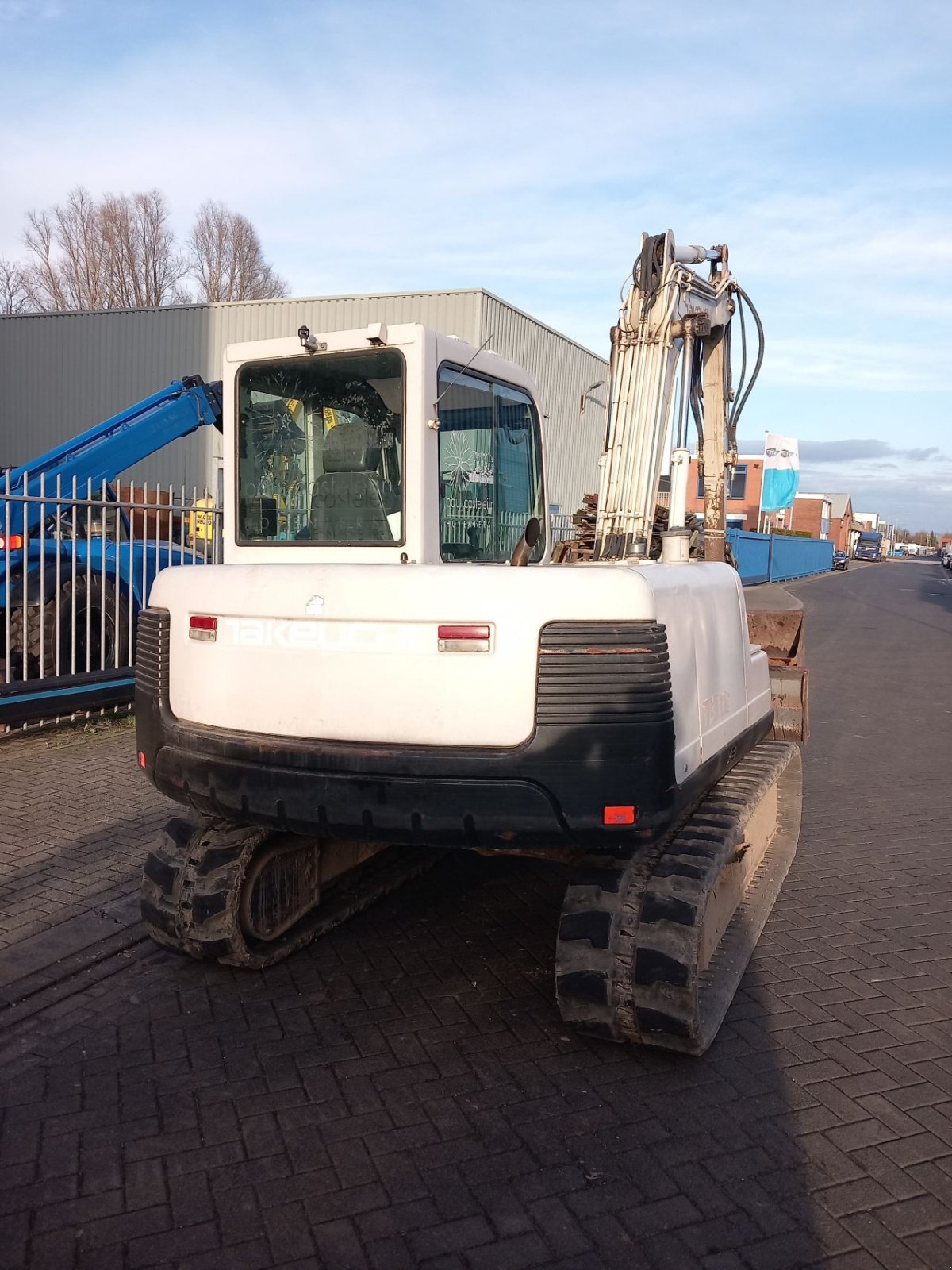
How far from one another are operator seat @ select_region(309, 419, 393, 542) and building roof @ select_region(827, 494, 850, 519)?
101 m

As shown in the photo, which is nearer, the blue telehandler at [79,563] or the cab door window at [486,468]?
the cab door window at [486,468]

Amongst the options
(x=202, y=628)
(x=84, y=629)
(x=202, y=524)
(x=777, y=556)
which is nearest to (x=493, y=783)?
(x=202, y=628)

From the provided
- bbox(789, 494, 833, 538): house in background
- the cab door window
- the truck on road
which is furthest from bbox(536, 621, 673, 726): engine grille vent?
the truck on road

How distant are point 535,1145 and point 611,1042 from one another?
2.33ft

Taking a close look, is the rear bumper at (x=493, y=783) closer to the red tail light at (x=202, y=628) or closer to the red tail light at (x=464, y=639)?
the red tail light at (x=464, y=639)

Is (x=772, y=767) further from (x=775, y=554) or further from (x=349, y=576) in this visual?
(x=775, y=554)

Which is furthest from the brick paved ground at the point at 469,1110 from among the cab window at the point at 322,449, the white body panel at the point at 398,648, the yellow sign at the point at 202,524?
the yellow sign at the point at 202,524

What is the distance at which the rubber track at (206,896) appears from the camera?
4.10m

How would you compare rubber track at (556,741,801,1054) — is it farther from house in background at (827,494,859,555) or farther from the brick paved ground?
house in background at (827,494,859,555)

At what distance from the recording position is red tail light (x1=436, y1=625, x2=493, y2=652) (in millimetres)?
3266

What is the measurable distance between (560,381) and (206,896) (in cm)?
2402

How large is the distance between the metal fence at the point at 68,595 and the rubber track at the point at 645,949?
477 centimetres

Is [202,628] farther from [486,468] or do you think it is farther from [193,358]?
[193,358]

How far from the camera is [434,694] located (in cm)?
332
